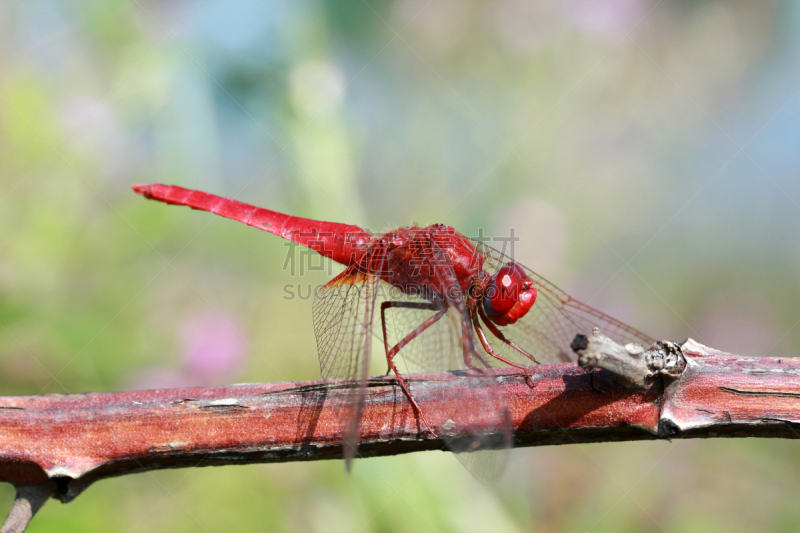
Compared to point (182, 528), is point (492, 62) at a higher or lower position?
higher

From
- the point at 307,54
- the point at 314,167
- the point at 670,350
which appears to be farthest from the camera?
the point at 307,54

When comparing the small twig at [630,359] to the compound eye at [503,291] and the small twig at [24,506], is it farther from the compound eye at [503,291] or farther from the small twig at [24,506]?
the small twig at [24,506]

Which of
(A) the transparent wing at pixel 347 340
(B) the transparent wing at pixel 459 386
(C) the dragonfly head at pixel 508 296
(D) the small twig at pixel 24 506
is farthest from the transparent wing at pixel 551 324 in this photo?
(D) the small twig at pixel 24 506

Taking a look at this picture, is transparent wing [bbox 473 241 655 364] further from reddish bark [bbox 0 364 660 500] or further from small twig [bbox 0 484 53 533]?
small twig [bbox 0 484 53 533]

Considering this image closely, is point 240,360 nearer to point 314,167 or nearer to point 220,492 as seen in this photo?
point 220,492

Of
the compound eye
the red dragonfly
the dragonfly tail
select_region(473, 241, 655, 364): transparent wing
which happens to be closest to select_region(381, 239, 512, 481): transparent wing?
the red dragonfly

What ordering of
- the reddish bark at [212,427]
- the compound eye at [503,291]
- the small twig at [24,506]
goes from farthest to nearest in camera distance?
the compound eye at [503,291] < the reddish bark at [212,427] < the small twig at [24,506]

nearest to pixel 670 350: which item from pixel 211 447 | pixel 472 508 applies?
pixel 211 447
